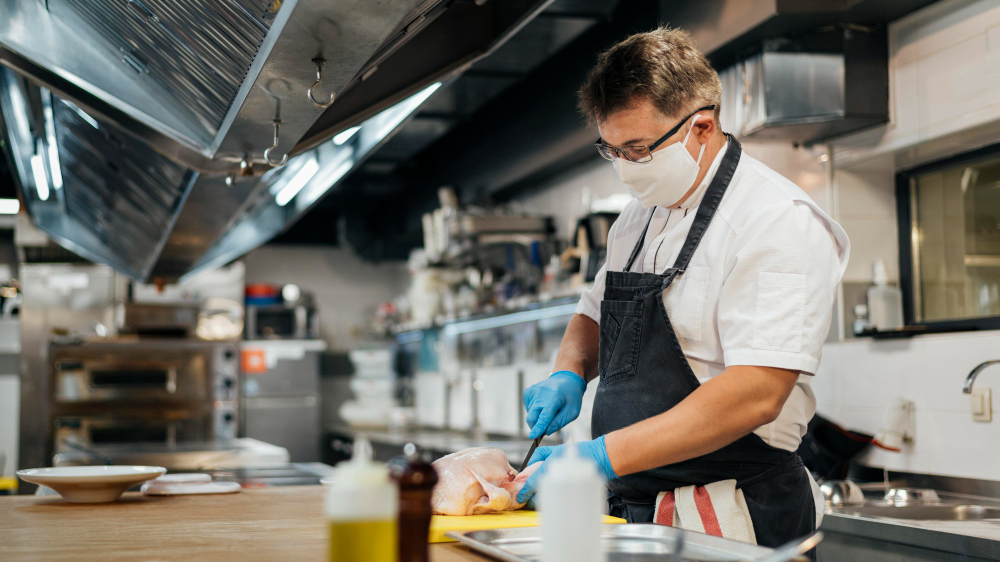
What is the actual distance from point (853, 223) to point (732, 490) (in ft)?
5.42

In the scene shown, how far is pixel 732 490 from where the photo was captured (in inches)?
64.7

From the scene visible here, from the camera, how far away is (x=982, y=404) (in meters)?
2.41

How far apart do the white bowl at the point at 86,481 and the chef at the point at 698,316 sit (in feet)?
3.04

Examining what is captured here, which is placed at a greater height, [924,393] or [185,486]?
[924,393]

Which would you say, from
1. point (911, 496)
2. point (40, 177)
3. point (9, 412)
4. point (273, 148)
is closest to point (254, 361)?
point (9, 412)

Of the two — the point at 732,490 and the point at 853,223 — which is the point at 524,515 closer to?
the point at 732,490

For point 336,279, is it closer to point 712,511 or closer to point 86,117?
point 86,117

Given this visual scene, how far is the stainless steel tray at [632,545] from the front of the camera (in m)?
1.16

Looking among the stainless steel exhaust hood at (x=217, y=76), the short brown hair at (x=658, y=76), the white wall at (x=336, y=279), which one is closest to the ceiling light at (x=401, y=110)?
the stainless steel exhaust hood at (x=217, y=76)

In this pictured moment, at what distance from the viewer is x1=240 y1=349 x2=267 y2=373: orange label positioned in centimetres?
747

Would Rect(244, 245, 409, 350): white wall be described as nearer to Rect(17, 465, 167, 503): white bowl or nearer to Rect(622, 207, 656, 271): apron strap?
Rect(17, 465, 167, 503): white bowl

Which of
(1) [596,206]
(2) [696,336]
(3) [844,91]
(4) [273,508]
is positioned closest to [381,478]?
(2) [696,336]

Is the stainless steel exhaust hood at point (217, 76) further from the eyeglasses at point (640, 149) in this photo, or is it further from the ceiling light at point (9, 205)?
the ceiling light at point (9, 205)

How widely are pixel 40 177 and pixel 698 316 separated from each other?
2.69 m
